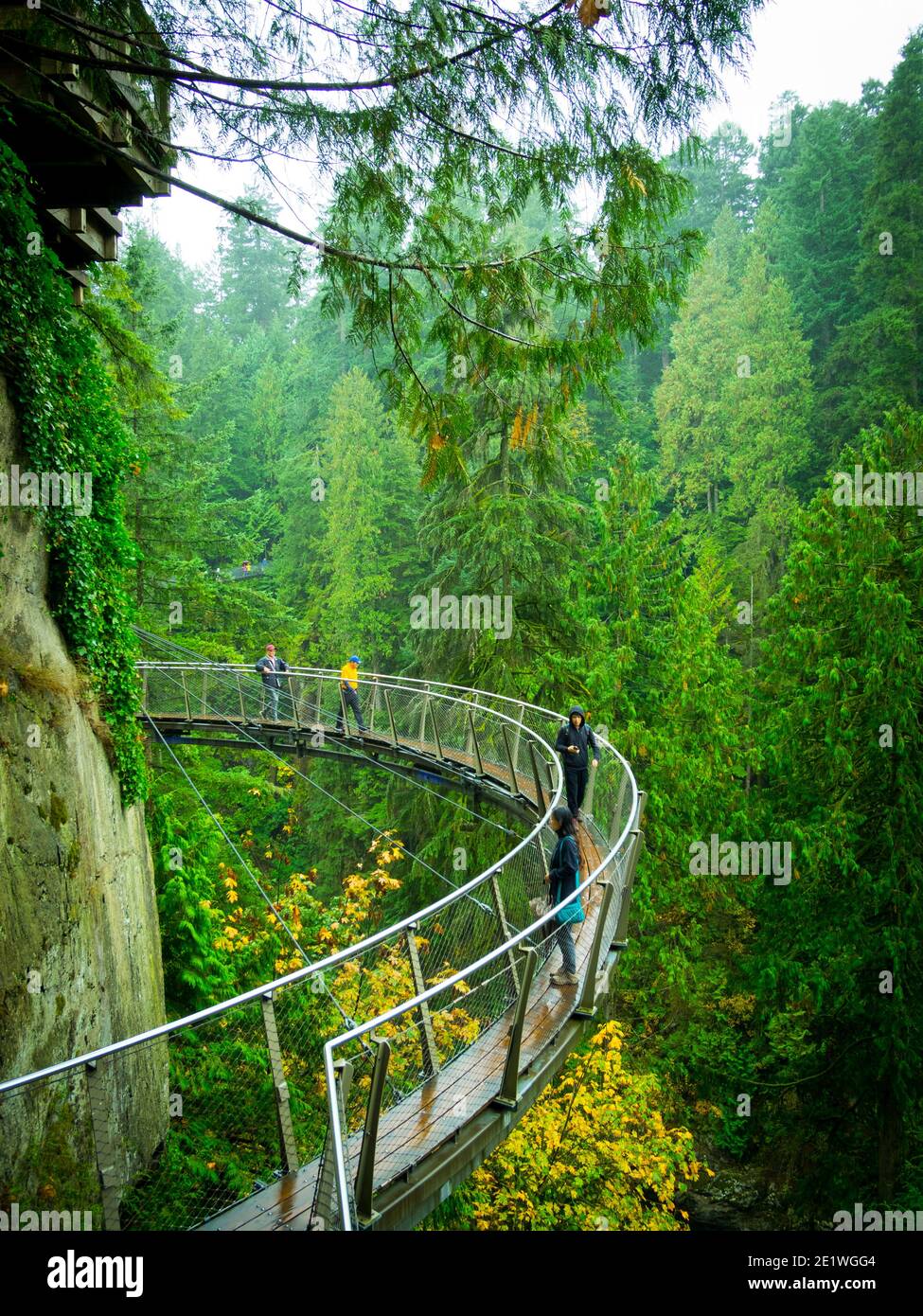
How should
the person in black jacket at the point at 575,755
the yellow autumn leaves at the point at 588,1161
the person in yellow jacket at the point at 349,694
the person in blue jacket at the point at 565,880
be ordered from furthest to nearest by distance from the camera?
1. the person in yellow jacket at the point at 349,694
2. the yellow autumn leaves at the point at 588,1161
3. the person in black jacket at the point at 575,755
4. the person in blue jacket at the point at 565,880

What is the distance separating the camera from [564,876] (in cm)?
724

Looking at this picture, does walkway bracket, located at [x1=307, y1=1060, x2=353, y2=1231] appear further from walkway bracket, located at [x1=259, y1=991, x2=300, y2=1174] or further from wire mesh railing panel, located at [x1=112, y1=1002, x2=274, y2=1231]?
wire mesh railing panel, located at [x1=112, y1=1002, x2=274, y2=1231]

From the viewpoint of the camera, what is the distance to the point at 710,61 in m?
6.21

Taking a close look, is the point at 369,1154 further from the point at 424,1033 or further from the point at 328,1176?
the point at 424,1033

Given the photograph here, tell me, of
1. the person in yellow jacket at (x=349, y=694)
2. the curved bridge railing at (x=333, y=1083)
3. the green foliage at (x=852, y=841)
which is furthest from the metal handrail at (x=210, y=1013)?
the green foliage at (x=852, y=841)

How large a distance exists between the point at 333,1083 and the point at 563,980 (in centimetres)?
320

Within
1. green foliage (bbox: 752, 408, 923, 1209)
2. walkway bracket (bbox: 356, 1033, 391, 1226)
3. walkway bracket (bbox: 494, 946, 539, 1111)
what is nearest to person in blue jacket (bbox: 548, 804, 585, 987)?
walkway bracket (bbox: 494, 946, 539, 1111)

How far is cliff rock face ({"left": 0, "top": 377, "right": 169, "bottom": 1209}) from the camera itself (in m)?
6.23

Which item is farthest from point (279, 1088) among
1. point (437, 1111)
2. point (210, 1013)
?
point (437, 1111)

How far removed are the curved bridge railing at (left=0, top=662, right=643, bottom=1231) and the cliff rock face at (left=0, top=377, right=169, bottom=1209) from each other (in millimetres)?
61

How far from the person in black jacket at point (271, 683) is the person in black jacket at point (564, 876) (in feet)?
32.8

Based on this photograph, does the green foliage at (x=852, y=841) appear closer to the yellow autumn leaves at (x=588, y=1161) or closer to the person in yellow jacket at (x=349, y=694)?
the yellow autumn leaves at (x=588, y=1161)

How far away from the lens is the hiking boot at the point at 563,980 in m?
7.23
